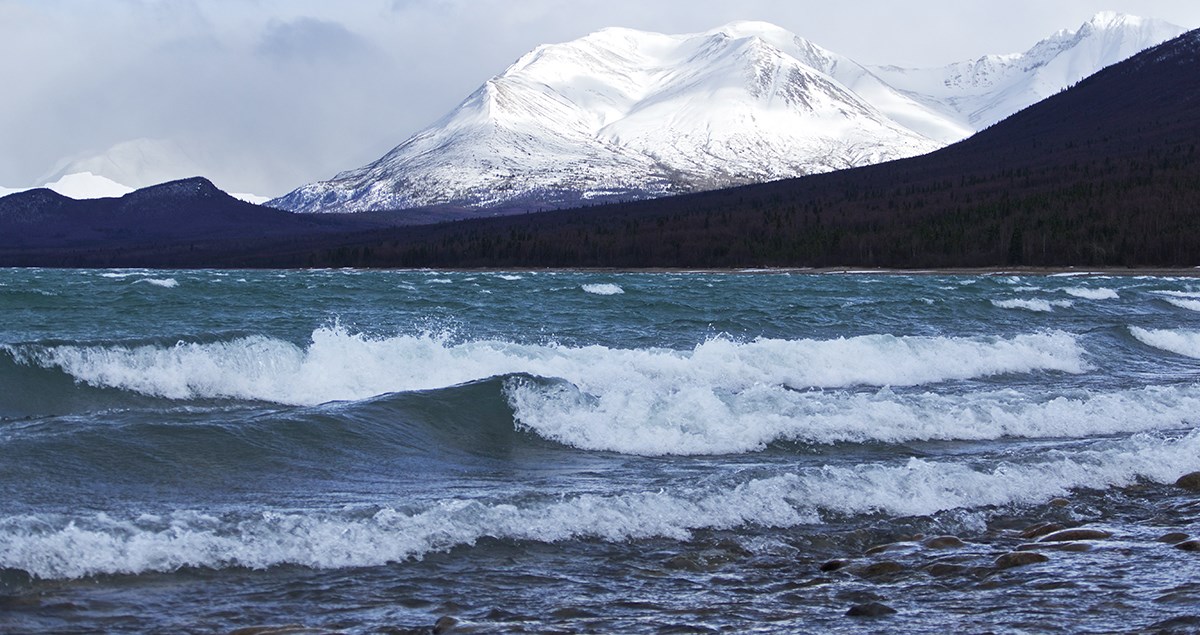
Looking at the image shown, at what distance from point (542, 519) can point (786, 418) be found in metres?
8.45

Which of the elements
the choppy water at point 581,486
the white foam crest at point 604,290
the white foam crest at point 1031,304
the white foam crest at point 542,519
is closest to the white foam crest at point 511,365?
the choppy water at point 581,486

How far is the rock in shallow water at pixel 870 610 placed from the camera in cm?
1088

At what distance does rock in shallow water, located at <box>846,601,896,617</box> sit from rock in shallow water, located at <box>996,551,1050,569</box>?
7.36ft

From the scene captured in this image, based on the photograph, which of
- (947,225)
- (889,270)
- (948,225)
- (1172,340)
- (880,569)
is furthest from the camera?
(947,225)

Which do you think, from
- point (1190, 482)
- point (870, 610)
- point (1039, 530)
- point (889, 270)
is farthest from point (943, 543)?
point (889, 270)

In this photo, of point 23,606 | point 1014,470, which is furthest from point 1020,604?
point 23,606

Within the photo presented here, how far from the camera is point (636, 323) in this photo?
44844mm

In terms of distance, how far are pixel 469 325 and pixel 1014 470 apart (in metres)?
27.4

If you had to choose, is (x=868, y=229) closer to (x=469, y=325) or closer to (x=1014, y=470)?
(x=469, y=325)

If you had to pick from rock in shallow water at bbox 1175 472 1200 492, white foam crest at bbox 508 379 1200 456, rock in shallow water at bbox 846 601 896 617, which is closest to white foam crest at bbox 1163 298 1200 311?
white foam crest at bbox 508 379 1200 456

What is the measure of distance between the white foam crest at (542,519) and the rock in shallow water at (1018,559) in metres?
2.84

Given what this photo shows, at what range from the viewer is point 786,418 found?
22.0 metres

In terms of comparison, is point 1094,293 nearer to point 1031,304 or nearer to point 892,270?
point 1031,304

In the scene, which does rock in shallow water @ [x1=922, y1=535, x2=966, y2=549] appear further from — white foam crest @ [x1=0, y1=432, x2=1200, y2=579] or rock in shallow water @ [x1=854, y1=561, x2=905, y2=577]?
white foam crest @ [x1=0, y1=432, x2=1200, y2=579]
